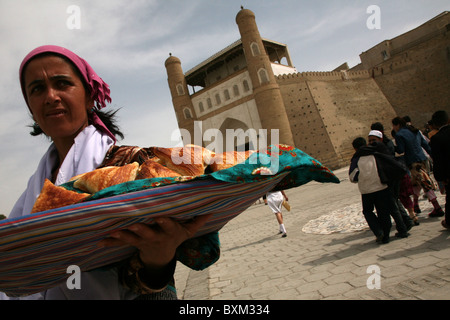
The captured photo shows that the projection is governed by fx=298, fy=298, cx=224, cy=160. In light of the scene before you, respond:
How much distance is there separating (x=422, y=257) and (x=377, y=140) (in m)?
2.07

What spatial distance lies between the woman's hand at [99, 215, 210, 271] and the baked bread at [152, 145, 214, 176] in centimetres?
18

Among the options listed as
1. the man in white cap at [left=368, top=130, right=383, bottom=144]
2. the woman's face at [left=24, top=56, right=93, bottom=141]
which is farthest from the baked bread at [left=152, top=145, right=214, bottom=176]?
the man in white cap at [left=368, top=130, right=383, bottom=144]

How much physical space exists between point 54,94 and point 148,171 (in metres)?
0.69

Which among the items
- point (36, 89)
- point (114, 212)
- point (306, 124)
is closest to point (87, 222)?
point (114, 212)

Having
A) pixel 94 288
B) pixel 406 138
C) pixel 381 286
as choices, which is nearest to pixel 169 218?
pixel 94 288

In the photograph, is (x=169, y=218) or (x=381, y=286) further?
(x=381, y=286)

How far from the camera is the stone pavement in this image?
2.85 meters

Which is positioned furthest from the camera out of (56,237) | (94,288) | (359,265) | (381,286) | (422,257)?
(359,265)

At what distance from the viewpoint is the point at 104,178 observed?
1048 mm

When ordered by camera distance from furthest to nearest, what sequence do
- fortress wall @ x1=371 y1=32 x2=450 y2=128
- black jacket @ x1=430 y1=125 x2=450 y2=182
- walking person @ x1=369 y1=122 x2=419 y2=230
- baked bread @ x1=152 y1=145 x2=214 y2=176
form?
fortress wall @ x1=371 y1=32 x2=450 y2=128 → walking person @ x1=369 y1=122 x2=419 y2=230 → black jacket @ x1=430 y1=125 x2=450 y2=182 → baked bread @ x1=152 y1=145 x2=214 y2=176

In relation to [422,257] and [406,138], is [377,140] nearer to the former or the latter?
[406,138]

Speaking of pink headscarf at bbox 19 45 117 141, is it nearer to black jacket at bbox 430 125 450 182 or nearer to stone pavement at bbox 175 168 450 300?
stone pavement at bbox 175 168 450 300

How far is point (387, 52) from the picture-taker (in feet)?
115

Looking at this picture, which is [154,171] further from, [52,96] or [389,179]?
[389,179]
